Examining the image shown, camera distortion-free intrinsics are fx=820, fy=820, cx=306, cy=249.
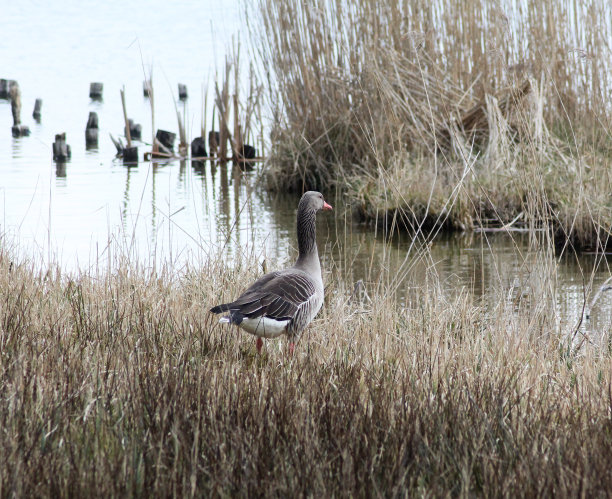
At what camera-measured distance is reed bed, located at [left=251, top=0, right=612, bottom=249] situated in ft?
33.8

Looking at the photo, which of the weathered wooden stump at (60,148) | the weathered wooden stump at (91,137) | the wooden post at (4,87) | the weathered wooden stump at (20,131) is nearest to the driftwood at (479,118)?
the weathered wooden stump at (60,148)

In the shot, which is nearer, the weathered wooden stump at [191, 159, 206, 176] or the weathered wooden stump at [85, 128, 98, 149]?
the weathered wooden stump at [191, 159, 206, 176]

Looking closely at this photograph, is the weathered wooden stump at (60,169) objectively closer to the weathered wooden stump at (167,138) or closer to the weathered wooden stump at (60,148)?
the weathered wooden stump at (60,148)

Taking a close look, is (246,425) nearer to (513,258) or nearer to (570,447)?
(570,447)

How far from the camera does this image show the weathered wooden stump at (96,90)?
29641 mm

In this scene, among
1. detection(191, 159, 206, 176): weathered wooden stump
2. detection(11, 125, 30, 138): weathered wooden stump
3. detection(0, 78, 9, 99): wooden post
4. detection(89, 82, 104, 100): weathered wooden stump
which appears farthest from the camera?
detection(0, 78, 9, 99): wooden post

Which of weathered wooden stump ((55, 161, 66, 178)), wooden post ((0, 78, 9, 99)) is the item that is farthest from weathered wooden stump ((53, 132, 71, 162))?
wooden post ((0, 78, 9, 99))

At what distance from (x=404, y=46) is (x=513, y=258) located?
426cm

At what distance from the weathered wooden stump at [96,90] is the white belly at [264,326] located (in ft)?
89.2

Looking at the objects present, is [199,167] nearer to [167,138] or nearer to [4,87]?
[167,138]

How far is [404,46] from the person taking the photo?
11977 millimetres

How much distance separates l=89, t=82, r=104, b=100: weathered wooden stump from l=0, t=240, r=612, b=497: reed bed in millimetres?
26557

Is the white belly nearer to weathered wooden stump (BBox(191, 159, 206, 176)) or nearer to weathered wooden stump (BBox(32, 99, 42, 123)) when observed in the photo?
weathered wooden stump (BBox(191, 159, 206, 176))

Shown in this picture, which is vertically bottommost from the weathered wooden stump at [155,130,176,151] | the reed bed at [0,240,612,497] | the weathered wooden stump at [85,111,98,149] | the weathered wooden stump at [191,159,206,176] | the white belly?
the reed bed at [0,240,612,497]
